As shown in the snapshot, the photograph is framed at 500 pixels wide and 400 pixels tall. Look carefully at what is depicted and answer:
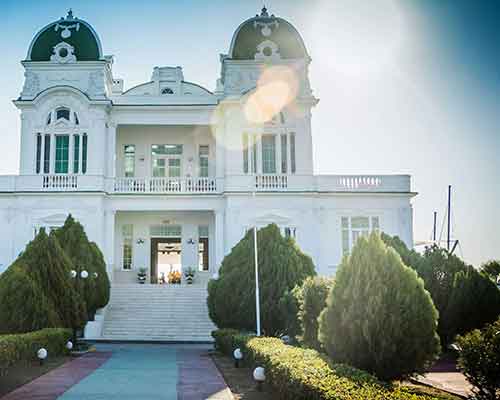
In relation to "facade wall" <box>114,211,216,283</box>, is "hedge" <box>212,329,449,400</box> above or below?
below

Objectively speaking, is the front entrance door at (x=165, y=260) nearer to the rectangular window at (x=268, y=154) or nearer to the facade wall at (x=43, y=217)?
Answer: the facade wall at (x=43, y=217)

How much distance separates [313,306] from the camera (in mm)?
15570

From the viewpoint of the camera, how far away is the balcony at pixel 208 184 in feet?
96.3

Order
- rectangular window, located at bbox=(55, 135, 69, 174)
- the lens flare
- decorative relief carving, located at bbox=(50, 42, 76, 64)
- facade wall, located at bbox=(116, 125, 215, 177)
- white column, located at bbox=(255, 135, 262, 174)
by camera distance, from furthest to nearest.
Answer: facade wall, located at bbox=(116, 125, 215, 177) → the lens flare → decorative relief carving, located at bbox=(50, 42, 76, 64) → white column, located at bbox=(255, 135, 262, 174) → rectangular window, located at bbox=(55, 135, 69, 174)

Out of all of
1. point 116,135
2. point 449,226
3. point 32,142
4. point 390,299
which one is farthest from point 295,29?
point 390,299

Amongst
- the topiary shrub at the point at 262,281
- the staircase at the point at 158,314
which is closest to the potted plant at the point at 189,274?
the staircase at the point at 158,314

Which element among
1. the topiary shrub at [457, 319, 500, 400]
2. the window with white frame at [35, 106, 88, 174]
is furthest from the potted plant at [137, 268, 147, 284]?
the topiary shrub at [457, 319, 500, 400]

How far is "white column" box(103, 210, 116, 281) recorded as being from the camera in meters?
29.2

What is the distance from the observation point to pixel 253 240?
21234 mm

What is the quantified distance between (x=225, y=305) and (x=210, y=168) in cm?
1304

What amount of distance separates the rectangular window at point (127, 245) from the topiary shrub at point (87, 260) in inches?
257

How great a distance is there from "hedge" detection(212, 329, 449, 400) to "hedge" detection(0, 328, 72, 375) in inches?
201

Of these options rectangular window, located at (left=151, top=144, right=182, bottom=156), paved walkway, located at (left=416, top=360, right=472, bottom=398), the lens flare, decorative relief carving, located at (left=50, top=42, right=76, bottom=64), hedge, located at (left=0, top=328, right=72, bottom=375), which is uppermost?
decorative relief carving, located at (left=50, top=42, right=76, bottom=64)

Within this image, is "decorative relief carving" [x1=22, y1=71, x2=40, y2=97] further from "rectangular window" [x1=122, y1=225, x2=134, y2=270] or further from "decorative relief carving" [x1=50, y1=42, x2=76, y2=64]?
"rectangular window" [x1=122, y1=225, x2=134, y2=270]
